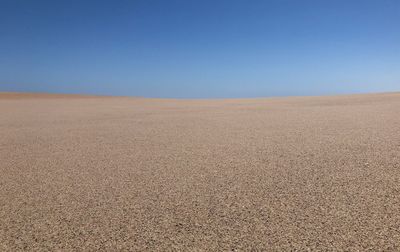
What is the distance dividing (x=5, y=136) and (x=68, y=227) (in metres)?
2.98

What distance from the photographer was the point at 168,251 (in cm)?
109

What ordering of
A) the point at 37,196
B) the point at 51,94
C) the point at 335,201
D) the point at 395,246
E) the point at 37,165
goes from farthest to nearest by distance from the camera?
the point at 51,94, the point at 37,165, the point at 37,196, the point at 335,201, the point at 395,246

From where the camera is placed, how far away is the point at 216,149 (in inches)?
107

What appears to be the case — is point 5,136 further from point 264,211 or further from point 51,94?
point 51,94

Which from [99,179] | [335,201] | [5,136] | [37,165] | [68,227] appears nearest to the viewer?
[68,227]

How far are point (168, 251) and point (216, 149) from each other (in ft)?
5.48

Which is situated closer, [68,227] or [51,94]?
[68,227]

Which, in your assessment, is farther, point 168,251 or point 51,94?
point 51,94

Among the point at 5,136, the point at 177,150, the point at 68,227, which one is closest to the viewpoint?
the point at 68,227

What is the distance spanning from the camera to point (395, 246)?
105 centimetres

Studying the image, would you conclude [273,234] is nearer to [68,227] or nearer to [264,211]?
[264,211]

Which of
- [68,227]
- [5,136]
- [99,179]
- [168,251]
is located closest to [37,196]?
[99,179]

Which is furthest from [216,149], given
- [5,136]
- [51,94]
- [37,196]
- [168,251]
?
[51,94]

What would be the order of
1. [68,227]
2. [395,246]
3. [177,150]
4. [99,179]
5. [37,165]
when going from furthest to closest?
[177,150] < [37,165] < [99,179] < [68,227] < [395,246]
